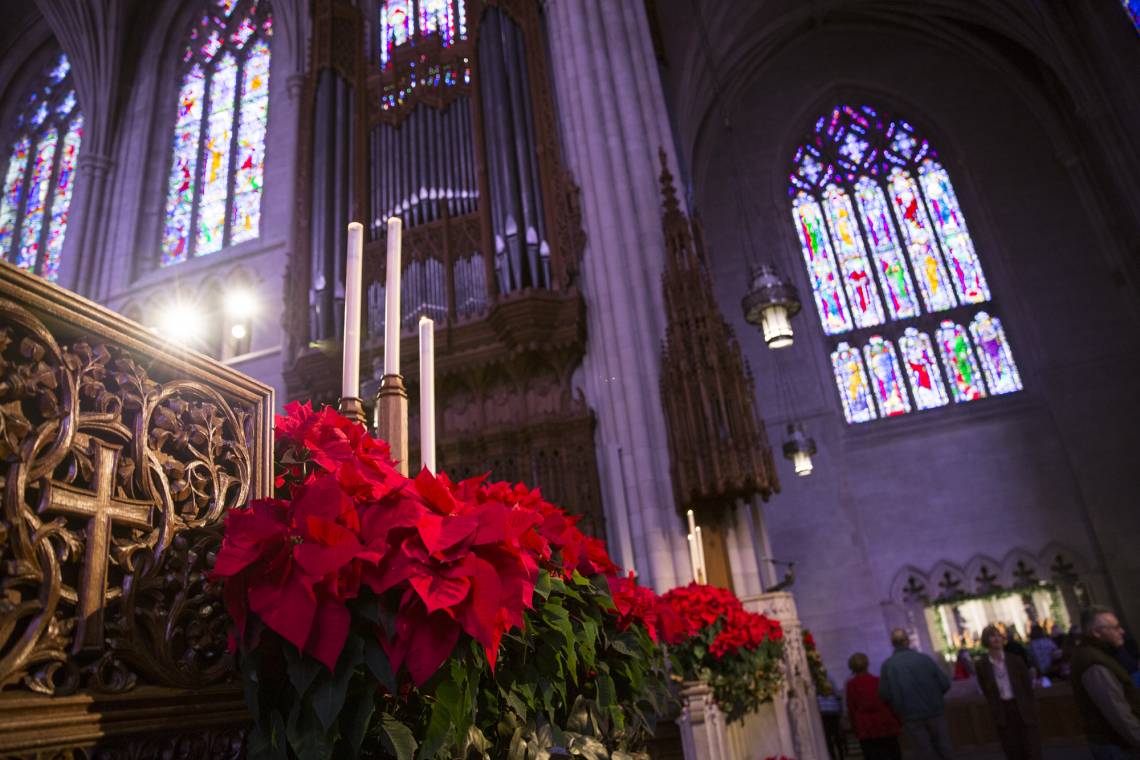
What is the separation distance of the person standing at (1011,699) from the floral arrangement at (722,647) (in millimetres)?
2114

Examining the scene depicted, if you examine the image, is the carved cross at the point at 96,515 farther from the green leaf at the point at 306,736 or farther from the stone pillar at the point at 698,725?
the stone pillar at the point at 698,725

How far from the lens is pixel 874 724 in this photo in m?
5.93

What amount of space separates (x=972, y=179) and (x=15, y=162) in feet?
60.9

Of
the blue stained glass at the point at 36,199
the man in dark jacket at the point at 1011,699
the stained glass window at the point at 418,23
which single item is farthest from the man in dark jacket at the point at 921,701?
the blue stained glass at the point at 36,199

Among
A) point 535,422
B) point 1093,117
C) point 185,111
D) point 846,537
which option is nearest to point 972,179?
point 1093,117

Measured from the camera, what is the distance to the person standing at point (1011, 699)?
510 centimetres

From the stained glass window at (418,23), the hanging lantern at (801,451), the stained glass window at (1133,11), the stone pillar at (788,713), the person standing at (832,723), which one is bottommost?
the person standing at (832,723)

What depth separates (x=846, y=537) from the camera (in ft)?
46.6

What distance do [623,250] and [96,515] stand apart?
6.78 metres

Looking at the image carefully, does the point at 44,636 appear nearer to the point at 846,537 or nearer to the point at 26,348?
the point at 26,348

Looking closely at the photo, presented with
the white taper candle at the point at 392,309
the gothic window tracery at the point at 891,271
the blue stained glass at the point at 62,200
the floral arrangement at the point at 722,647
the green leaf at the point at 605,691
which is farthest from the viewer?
the gothic window tracery at the point at 891,271

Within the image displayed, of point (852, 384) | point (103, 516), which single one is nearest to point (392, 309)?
point (103, 516)

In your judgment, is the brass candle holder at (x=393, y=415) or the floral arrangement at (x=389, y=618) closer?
the floral arrangement at (x=389, y=618)

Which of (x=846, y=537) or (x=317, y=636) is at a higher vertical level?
(x=846, y=537)
